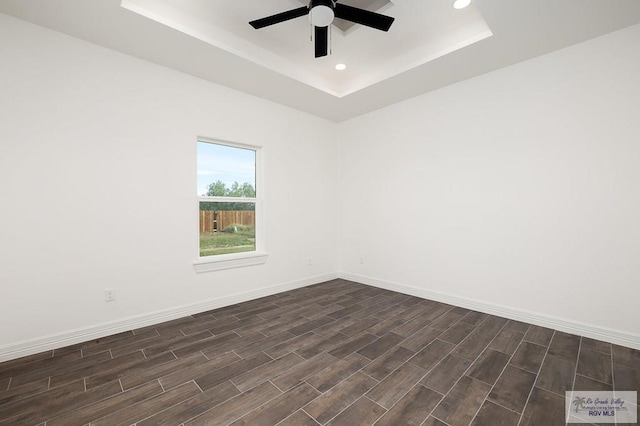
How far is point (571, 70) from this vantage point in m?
2.75

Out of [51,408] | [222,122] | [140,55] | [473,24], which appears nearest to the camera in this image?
[51,408]

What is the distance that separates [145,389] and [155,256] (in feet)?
4.84

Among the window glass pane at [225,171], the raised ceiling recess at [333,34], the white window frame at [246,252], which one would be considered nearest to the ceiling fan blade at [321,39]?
the raised ceiling recess at [333,34]

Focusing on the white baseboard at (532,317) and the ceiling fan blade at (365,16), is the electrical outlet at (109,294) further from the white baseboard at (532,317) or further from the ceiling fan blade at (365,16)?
the white baseboard at (532,317)

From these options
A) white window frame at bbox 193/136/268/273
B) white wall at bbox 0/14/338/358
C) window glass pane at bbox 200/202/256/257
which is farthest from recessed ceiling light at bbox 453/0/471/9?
window glass pane at bbox 200/202/256/257

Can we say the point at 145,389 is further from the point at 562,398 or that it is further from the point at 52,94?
the point at 562,398

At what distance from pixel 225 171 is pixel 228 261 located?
1.21 meters

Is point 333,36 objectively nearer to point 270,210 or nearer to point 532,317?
point 270,210

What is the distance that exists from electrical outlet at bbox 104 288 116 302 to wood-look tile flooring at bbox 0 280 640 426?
35 centimetres

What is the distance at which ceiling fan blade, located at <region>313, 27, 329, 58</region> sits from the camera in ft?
7.70

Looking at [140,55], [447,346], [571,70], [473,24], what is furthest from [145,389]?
[571,70]

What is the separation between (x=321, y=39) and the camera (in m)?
2.44

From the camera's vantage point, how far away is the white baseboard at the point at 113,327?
2.33 meters

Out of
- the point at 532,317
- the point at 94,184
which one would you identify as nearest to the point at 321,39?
the point at 94,184
